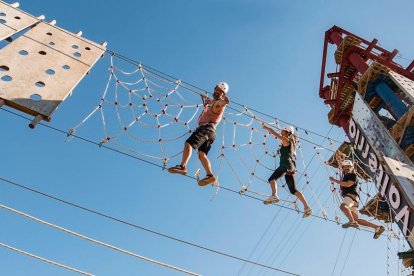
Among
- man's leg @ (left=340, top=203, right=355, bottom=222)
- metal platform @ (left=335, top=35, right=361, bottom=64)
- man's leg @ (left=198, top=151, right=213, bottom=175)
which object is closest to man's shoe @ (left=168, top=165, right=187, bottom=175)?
man's leg @ (left=198, top=151, right=213, bottom=175)

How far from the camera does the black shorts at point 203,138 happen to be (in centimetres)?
642

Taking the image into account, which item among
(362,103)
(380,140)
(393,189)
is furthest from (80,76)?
(362,103)

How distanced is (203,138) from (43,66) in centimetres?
264

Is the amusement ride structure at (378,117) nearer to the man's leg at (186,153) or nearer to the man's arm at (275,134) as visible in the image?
the man's arm at (275,134)

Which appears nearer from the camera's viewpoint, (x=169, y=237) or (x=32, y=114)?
(x=32, y=114)

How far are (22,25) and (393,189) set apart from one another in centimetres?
988

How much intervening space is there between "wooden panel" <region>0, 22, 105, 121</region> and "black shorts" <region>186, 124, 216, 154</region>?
1956mm

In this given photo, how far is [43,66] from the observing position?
5.42m

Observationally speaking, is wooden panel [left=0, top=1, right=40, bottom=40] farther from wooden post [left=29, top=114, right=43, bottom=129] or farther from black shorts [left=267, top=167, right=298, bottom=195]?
black shorts [left=267, top=167, right=298, bottom=195]

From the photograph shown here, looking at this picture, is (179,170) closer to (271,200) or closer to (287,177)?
(271,200)

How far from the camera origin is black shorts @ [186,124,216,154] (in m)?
6.42

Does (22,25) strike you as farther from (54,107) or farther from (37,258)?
(37,258)

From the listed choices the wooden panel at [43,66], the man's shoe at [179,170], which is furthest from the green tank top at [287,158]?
the wooden panel at [43,66]

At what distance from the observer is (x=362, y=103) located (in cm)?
1380
